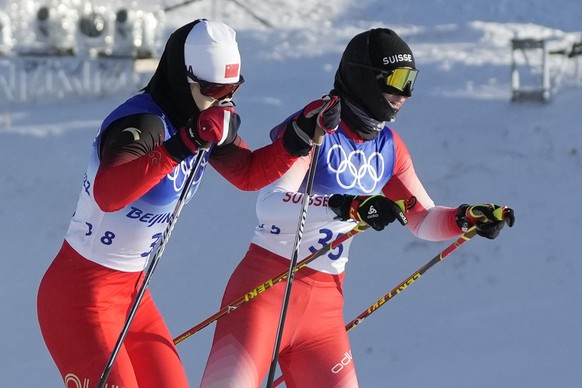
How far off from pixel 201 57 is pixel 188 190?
45 cm

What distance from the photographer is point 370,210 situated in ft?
14.8

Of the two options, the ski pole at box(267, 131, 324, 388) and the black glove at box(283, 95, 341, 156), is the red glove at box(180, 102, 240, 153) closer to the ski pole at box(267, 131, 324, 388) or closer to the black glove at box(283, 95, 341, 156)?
the black glove at box(283, 95, 341, 156)

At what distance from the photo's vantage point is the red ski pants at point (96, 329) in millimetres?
4293

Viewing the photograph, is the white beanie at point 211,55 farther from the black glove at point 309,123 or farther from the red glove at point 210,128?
the black glove at point 309,123

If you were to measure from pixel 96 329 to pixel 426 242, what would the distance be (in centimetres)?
516

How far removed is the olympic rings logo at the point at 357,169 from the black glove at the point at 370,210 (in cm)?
35

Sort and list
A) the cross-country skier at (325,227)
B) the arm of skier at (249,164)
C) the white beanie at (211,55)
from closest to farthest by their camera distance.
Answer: the white beanie at (211,55)
the arm of skier at (249,164)
the cross-country skier at (325,227)

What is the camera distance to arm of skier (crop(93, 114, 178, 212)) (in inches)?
160

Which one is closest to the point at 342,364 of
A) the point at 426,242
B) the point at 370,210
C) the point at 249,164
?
the point at 370,210

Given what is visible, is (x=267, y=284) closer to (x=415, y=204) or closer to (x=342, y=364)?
(x=342, y=364)

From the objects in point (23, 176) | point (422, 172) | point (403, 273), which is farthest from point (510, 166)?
point (23, 176)

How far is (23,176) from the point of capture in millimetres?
10758

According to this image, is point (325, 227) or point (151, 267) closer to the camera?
point (151, 267)

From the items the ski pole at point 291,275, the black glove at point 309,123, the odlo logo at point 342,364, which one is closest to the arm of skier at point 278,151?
the black glove at point 309,123
